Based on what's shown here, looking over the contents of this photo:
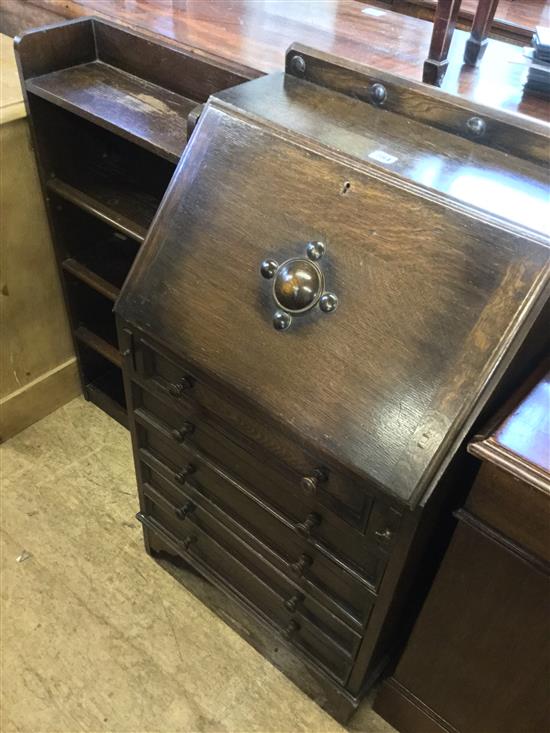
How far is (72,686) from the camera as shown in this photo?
1405 mm

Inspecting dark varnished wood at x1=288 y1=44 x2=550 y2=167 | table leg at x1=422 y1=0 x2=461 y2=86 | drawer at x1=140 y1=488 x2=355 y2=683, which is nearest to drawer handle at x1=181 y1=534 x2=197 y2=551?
drawer at x1=140 y1=488 x2=355 y2=683

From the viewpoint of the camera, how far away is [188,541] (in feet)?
4.68

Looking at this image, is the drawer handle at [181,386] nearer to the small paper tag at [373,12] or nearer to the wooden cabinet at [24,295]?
the wooden cabinet at [24,295]

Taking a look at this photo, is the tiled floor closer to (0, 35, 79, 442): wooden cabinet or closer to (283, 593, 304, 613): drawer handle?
(0, 35, 79, 442): wooden cabinet

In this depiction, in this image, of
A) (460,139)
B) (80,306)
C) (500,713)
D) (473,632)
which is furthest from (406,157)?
(80,306)

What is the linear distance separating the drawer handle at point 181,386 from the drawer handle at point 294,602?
0.45 m

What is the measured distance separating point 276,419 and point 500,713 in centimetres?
68

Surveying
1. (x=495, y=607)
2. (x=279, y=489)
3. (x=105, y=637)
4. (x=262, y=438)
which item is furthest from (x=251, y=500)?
(x=105, y=637)

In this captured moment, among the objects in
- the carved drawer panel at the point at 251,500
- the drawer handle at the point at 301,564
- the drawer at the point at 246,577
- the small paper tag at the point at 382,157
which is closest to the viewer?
the small paper tag at the point at 382,157

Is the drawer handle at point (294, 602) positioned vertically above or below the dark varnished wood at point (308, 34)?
below

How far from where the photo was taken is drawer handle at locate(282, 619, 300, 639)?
1.26 metres

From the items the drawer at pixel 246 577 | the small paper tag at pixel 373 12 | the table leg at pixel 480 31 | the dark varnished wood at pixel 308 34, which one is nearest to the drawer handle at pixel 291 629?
Result: the drawer at pixel 246 577

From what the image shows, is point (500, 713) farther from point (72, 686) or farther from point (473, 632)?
point (72, 686)

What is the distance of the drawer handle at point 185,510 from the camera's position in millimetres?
1338
